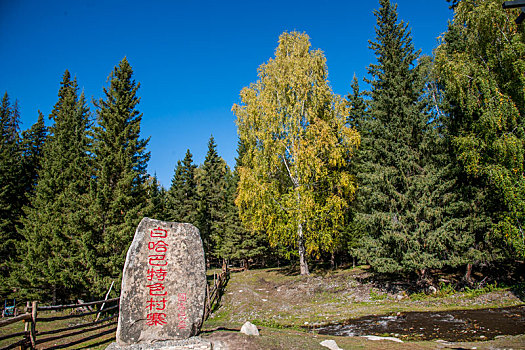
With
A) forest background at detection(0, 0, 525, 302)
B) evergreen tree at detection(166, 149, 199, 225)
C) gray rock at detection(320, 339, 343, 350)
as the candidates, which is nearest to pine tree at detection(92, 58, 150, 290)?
forest background at detection(0, 0, 525, 302)

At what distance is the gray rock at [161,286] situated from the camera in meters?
5.65

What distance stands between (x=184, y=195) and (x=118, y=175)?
1861cm

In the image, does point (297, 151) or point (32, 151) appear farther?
point (32, 151)

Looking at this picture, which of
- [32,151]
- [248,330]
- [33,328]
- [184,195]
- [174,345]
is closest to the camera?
[174,345]

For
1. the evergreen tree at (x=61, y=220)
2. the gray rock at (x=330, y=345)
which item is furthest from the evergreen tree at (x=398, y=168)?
the evergreen tree at (x=61, y=220)

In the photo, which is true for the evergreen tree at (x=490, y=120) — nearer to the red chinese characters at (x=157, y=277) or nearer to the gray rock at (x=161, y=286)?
the gray rock at (x=161, y=286)

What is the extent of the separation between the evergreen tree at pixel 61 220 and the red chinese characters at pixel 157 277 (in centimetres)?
1023

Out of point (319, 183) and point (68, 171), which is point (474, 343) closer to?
point (319, 183)

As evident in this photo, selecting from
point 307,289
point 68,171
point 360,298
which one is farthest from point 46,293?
point 360,298

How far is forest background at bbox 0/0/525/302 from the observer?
11.6m

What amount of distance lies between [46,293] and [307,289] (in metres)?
15.6

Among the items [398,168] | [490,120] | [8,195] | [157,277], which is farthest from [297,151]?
[8,195]

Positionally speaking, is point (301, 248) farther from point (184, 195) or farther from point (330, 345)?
point (184, 195)

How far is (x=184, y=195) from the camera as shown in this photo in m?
34.1
